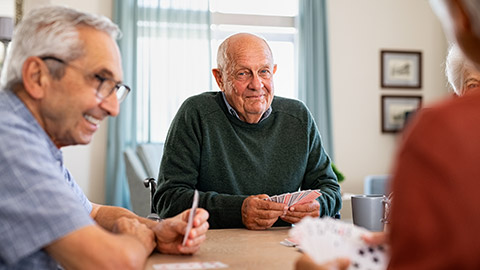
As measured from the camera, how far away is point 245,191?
2242 millimetres

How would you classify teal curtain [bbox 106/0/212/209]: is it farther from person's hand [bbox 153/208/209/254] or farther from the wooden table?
person's hand [bbox 153/208/209/254]

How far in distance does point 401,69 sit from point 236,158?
4.74m

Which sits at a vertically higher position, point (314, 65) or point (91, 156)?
point (314, 65)

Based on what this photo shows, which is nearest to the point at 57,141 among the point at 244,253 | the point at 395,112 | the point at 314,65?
the point at 244,253

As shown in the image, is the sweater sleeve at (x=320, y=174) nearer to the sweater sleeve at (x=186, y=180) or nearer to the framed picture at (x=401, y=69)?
the sweater sleeve at (x=186, y=180)

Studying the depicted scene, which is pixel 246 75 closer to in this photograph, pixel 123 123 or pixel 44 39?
pixel 44 39

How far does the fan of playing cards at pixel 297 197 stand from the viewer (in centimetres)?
186

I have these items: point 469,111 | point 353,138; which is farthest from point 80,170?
point 469,111

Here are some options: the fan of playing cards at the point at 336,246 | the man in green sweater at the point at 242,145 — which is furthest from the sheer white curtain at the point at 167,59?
the fan of playing cards at the point at 336,246

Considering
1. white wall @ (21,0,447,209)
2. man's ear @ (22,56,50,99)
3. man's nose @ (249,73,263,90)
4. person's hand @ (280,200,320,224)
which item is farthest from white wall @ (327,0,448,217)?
man's ear @ (22,56,50,99)

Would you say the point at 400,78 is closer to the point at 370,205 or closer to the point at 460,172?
the point at 370,205

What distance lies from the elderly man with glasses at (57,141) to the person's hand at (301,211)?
0.48m

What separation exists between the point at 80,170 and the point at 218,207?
3.98m

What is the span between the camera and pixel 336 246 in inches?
36.2
